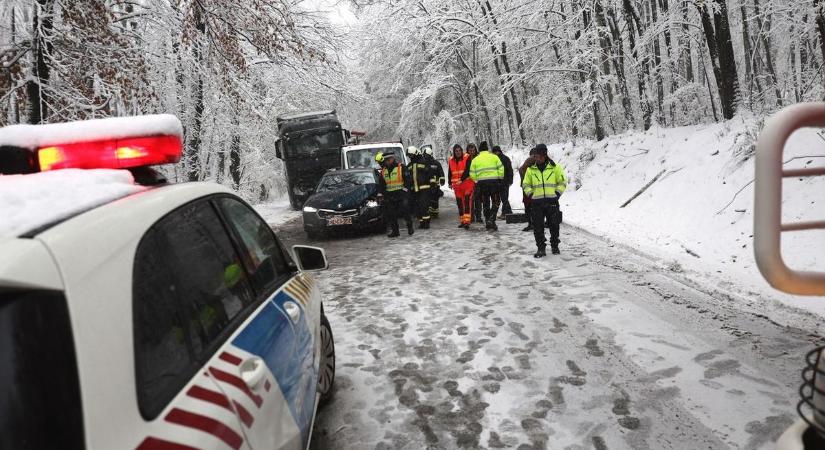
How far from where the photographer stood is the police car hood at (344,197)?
37.7 feet

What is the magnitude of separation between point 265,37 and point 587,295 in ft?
21.3

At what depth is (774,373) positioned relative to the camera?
371cm

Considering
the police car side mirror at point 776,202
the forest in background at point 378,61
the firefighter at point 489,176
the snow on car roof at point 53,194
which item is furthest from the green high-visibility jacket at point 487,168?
the police car side mirror at point 776,202

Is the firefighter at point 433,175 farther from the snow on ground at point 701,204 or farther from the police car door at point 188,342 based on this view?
the police car door at point 188,342

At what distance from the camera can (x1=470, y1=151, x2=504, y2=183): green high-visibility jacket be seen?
1062cm

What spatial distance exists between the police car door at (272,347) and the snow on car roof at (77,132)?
478mm

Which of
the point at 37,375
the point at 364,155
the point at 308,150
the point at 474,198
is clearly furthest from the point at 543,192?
the point at 308,150

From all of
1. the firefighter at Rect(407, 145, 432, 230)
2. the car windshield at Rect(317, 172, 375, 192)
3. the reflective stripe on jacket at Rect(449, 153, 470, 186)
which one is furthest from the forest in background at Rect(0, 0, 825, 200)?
the reflective stripe on jacket at Rect(449, 153, 470, 186)

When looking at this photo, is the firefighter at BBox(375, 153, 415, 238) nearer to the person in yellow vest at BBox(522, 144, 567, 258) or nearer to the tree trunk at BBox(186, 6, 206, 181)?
the person in yellow vest at BBox(522, 144, 567, 258)

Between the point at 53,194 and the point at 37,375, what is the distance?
2.11 ft

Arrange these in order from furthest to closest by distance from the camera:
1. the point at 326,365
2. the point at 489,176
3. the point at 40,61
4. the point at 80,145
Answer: the point at 489,176
the point at 40,61
the point at 326,365
the point at 80,145

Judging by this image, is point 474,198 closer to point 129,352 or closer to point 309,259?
point 309,259

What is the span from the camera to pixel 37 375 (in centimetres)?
119

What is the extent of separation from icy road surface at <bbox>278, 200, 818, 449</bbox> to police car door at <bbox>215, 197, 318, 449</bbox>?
0.91 meters
